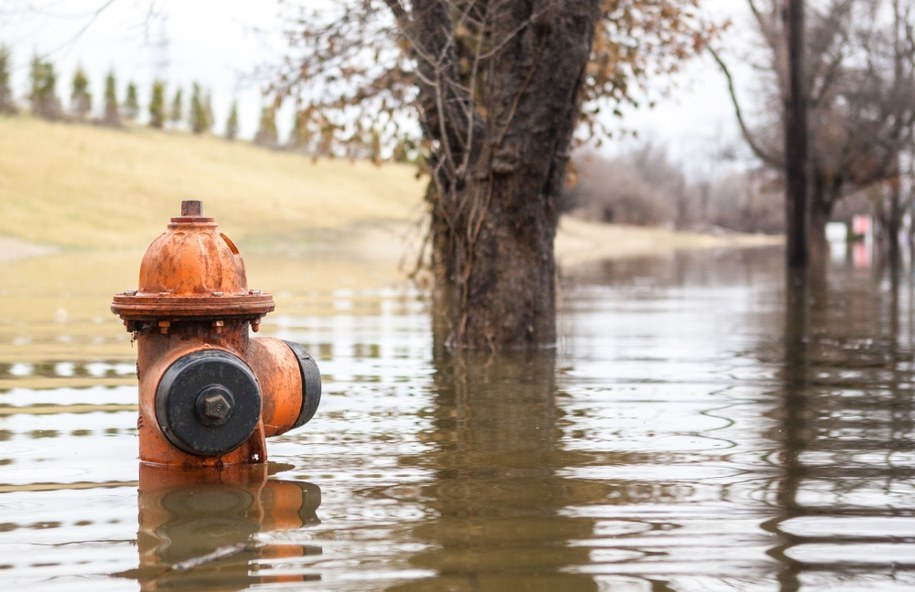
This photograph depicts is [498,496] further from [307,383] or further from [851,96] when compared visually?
[851,96]

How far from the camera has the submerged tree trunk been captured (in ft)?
28.9

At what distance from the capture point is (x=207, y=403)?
4.44 meters

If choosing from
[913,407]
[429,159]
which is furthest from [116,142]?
[913,407]

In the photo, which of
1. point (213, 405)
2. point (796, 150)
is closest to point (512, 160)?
point (213, 405)

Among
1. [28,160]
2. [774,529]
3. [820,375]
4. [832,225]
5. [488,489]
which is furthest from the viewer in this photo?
[832,225]

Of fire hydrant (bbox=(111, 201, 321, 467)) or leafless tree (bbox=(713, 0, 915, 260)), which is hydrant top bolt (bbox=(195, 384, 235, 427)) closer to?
fire hydrant (bbox=(111, 201, 321, 467))

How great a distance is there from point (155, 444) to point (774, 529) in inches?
88.5

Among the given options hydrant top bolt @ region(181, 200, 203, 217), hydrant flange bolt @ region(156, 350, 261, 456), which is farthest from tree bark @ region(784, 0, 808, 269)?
hydrant flange bolt @ region(156, 350, 261, 456)

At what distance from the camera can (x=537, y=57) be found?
874cm

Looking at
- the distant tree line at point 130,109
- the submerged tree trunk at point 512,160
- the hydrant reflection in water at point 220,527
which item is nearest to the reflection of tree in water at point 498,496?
the hydrant reflection in water at point 220,527

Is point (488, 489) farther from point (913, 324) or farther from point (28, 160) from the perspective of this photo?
point (28, 160)

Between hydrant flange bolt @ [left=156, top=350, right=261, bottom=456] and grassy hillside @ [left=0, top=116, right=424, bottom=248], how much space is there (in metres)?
40.4

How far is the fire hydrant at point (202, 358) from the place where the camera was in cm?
448

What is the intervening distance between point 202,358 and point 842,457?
2.47 m
